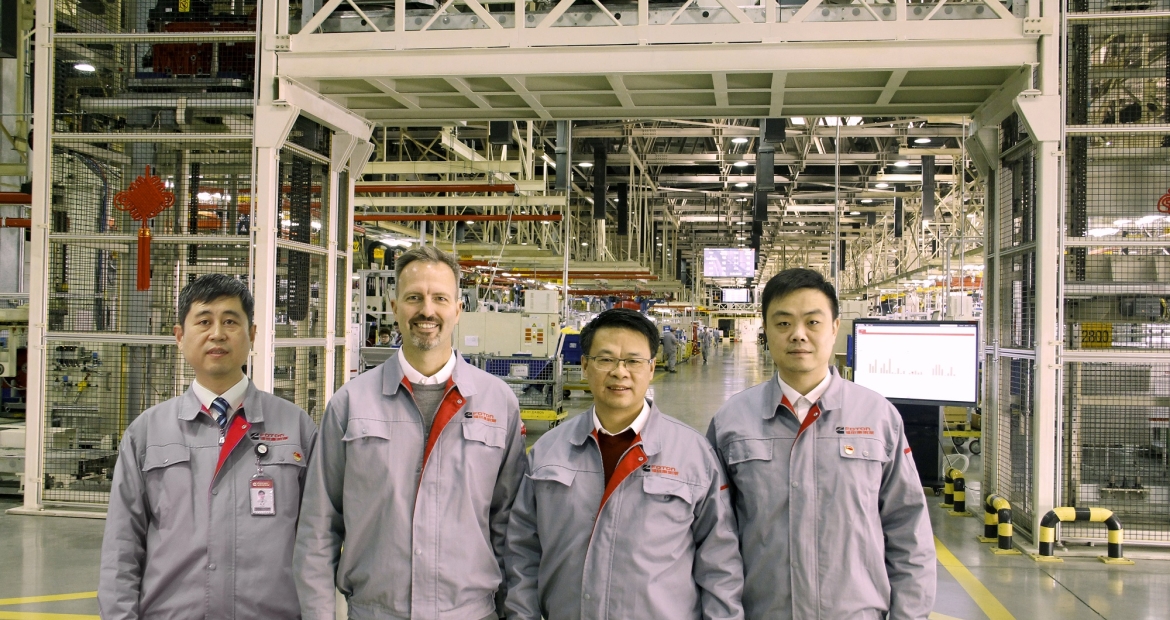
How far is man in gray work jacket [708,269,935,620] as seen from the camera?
8.41 feet

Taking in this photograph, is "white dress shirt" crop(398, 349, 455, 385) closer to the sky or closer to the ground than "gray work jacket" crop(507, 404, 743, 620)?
closer to the sky

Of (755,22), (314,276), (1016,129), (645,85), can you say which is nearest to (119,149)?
(314,276)

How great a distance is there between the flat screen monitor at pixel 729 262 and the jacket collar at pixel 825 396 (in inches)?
813

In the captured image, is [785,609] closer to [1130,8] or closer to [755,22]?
[755,22]

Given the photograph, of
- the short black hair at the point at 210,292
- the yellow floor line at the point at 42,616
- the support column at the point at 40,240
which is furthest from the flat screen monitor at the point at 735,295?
the short black hair at the point at 210,292

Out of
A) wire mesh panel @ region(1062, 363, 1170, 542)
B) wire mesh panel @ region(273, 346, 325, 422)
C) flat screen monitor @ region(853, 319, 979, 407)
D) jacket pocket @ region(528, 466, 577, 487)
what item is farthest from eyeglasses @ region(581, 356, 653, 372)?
flat screen monitor @ region(853, 319, 979, 407)

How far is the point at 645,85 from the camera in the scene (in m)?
7.05

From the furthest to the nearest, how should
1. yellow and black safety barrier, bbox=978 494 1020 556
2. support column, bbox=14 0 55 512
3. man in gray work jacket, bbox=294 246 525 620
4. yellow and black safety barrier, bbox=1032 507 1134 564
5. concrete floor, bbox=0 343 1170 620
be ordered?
support column, bbox=14 0 55 512, yellow and black safety barrier, bbox=978 494 1020 556, yellow and black safety barrier, bbox=1032 507 1134 564, concrete floor, bbox=0 343 1170 620, man in gray work jacket, bbox=294 246 525 620

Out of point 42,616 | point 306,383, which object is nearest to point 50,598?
point 42,616

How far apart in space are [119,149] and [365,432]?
7232 mm

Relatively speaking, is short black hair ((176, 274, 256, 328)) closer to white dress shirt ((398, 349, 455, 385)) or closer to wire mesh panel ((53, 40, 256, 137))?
white dress shirt ((398, 349, 455, 385))

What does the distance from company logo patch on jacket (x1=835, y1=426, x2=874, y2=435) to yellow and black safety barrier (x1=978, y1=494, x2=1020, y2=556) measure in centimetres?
465

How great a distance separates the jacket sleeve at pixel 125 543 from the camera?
252cm

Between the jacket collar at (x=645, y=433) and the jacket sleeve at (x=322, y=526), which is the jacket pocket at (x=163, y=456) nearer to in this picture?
the jacket sleeve at (x=322, y=526)
